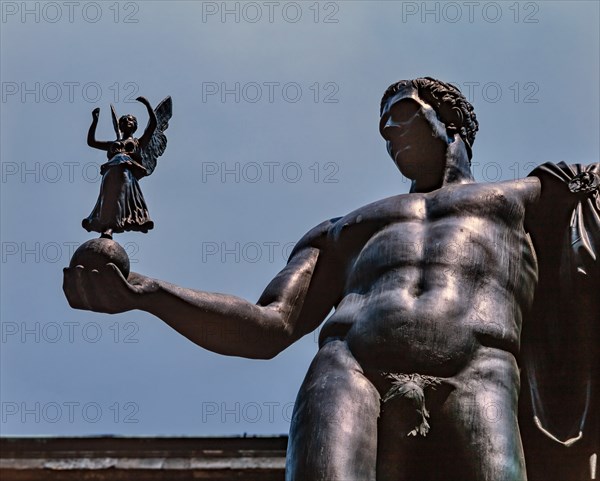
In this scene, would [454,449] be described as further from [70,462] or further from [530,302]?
[70,462]

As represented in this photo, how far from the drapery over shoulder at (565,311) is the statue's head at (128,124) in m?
2.50

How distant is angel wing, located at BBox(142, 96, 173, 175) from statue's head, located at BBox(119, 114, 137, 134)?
135mm

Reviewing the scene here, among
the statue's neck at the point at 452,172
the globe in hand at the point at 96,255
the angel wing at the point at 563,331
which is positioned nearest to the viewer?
the globe in hand at the point at 96,255

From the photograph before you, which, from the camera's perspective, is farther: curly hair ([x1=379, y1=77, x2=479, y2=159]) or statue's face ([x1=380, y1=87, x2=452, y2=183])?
curly hair ([x1=379, y1=77, x2=479, y2=159])

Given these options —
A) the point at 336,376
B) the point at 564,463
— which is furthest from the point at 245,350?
the point at 564,463

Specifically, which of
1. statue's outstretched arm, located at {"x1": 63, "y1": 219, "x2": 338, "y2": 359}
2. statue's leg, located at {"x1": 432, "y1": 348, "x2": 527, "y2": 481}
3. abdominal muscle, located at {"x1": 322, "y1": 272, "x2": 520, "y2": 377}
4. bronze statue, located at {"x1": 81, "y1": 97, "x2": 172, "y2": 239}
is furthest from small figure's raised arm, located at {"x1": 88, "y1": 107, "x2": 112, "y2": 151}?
statue's leg, located at {"x1": 432, "y1": 348, "x2": 527, "y2": 481}

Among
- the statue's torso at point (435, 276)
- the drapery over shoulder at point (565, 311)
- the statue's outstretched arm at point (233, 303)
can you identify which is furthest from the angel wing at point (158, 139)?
the drapery over shoulder at point (565, 311)

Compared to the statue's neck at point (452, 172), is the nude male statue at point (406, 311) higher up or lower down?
lower down

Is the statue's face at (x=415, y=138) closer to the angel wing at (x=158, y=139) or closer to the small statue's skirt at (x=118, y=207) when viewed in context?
the angel wing at (x=158, y=139)

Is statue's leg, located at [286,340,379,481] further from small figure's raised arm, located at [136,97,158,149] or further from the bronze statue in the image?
small figure's raised arm, located at [136,97,158,149]

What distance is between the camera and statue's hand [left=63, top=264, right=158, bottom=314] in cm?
1261

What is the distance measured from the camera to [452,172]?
13914 mm

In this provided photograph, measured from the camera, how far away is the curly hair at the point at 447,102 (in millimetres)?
14141

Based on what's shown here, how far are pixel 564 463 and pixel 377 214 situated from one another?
74.6 inches
